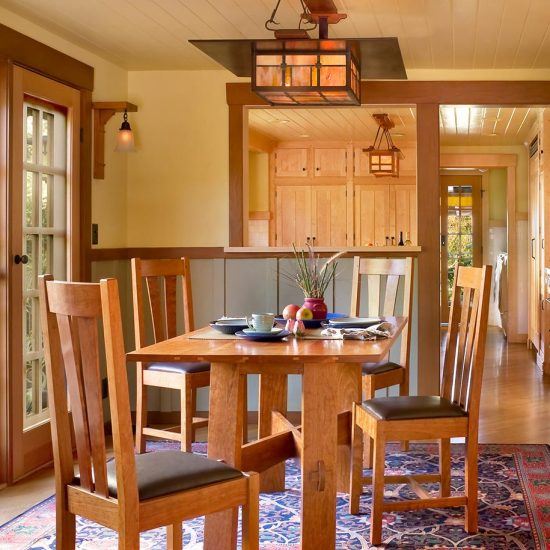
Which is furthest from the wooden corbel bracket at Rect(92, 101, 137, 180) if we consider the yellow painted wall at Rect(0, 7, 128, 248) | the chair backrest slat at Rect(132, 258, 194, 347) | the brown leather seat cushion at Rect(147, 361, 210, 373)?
the brown leather seat cushion at Rect(147, 361, 210, 373)

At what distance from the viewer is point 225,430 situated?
2656 millimetres

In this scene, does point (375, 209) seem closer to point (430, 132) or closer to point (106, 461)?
point (430, 132)

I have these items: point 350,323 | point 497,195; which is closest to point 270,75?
point 350,323

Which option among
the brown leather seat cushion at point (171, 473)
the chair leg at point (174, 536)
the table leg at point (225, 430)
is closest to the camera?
the brown leather seat cushion at point (171, 473)

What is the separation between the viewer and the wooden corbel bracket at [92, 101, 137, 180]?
15.5 feet

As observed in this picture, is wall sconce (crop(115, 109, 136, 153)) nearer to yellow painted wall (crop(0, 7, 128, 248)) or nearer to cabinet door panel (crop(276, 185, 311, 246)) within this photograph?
yellow painted wall (crop(0, 7, 128, 248))

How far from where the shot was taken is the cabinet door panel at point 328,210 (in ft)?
31.3

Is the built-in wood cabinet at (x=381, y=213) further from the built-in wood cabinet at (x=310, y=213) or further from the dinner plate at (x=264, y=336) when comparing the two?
the dinner plate at (x=264, y=336)

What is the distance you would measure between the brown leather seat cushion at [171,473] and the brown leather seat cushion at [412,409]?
93cm

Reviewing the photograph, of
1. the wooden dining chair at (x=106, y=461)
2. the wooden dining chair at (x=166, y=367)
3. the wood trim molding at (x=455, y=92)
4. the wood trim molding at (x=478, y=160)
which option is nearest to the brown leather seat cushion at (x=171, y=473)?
the wooden dining chair at (x=106, y=461)

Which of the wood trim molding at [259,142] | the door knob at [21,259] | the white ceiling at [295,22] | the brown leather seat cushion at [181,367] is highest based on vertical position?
the wood trim molding at [259,142]

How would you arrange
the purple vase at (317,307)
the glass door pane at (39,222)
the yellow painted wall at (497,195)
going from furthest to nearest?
the yellow painted wall at (497,195) < the glass door pane at (39,222) < the purple vase at (317,307)

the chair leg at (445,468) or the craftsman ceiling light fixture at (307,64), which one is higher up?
the craftsman ceiling light fixture at (307,64)

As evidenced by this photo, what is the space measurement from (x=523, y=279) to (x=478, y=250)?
1685 mm
